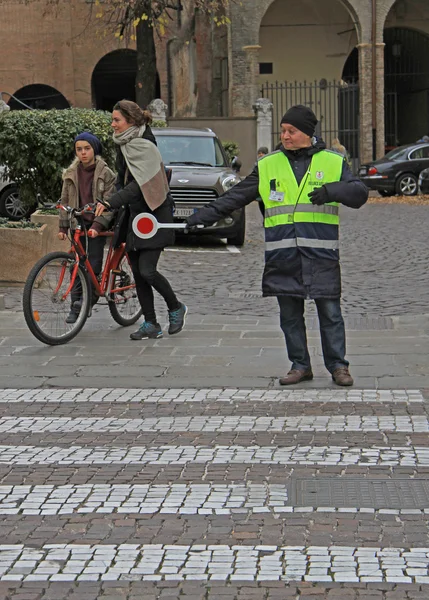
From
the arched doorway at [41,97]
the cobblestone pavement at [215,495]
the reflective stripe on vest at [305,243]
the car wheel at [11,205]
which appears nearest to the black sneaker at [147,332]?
the cobblestone pavement at [215,495]

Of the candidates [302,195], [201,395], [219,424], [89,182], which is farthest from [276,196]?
[89,182]

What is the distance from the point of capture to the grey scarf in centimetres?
888

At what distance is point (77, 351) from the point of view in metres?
8.78

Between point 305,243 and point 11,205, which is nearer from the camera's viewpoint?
point 305,243

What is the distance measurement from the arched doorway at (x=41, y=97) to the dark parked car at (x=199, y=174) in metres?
22.3

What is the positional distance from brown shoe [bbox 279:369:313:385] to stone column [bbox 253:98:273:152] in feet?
96.4

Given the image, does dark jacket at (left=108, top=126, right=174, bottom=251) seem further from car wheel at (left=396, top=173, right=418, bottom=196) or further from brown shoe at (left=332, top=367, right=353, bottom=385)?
car wheel at (left=396, top=173, right=418, bottom=196)

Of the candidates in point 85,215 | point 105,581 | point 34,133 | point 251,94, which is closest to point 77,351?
point 85,215

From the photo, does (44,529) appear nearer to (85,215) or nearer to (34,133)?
(85,215)

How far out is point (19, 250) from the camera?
11.9 metres

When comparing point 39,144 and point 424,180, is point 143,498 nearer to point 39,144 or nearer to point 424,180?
point 39,144

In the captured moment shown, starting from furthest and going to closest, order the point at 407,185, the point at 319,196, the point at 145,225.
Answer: the point at 407,185, the point at 145,225, the point at 319,196

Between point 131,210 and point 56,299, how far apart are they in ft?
3.06

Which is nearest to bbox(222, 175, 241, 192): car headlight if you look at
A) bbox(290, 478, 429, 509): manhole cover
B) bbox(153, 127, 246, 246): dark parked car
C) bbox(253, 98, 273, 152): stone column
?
bbox(153, 127, 246, 246): dark parked car
